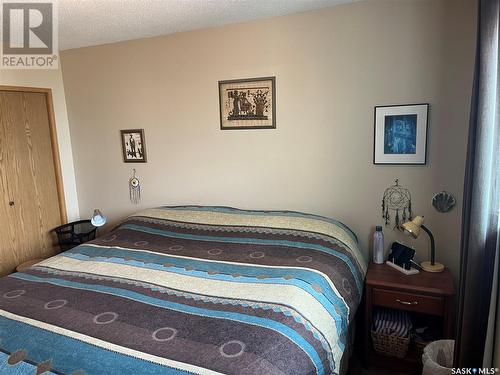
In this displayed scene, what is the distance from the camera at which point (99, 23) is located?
2520mm

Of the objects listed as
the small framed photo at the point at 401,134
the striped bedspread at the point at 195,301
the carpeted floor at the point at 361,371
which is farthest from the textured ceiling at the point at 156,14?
the carpeted floor at the point at 361,371

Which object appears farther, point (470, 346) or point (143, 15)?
point (143, 15)

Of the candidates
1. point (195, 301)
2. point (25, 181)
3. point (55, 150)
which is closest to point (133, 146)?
point (55, 150)

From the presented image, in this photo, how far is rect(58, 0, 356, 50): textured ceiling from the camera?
2.18m

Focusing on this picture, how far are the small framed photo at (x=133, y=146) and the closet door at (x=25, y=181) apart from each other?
79 cm

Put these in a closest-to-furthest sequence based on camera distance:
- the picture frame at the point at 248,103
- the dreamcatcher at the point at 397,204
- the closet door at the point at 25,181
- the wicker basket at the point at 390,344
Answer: the wicker basket at the point at 390,344 → the dreamcatcher at the point at 397,204 → the picture frame at the point at 248,103 → the closet door at the point at 25,181

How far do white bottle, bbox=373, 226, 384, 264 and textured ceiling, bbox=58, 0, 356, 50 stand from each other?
5.05 feet

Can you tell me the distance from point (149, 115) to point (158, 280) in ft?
5.76

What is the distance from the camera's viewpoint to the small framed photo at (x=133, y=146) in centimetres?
315

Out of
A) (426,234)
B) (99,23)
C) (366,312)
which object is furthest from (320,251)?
(99,23)

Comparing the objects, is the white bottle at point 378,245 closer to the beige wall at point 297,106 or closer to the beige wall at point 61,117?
the beige wall at point 297,106

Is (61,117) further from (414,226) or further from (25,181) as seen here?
(414,226)

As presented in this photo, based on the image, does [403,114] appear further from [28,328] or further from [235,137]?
[28,328]

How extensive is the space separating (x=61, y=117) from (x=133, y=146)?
900 millimetres
